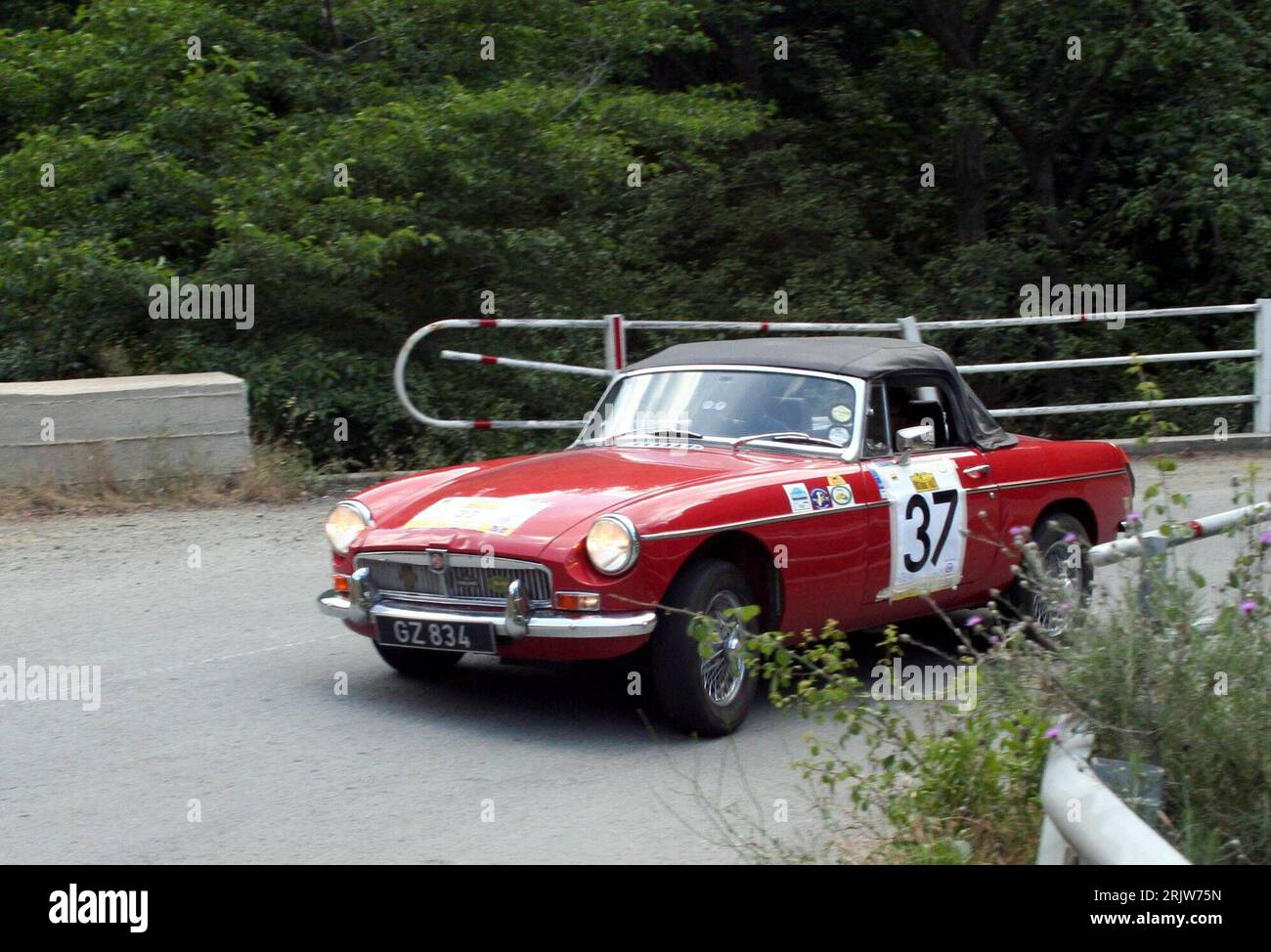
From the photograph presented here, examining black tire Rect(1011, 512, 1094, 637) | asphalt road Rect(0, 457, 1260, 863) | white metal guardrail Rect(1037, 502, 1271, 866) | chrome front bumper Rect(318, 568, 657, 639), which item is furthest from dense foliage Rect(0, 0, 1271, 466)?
white metal guardrail Rect(1037, 502, 1271, 866)

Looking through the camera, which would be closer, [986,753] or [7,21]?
[986,753]

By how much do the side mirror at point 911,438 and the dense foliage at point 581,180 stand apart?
681 cm

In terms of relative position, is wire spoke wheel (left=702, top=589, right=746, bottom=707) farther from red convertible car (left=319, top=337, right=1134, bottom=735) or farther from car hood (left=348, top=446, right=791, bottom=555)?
car hood (left=348, top=446, right=791, bottom=555)

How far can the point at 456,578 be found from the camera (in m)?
6.40

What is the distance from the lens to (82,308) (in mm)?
14000

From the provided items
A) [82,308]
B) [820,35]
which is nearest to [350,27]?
[82,308]

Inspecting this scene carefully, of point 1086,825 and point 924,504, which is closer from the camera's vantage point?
point 1086,825

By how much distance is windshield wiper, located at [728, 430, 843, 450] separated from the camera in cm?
735

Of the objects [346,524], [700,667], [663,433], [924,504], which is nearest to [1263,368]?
[924,504]

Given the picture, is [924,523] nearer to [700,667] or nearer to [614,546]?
[700,667]

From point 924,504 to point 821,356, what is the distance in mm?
882
